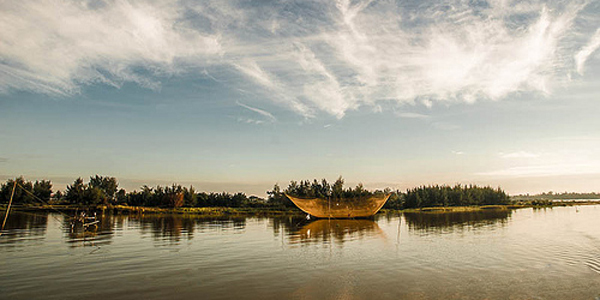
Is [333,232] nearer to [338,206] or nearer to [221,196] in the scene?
[338,206]

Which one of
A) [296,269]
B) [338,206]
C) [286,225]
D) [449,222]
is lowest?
[449,222]

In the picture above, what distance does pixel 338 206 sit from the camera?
4828 cm

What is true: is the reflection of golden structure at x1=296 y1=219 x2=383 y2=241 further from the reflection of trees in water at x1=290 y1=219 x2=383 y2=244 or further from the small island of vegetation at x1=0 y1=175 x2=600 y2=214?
the small island of vegetation at x1=0 y1=175 x2=600 y2=214

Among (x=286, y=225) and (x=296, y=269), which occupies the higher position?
(x=296, y=269)

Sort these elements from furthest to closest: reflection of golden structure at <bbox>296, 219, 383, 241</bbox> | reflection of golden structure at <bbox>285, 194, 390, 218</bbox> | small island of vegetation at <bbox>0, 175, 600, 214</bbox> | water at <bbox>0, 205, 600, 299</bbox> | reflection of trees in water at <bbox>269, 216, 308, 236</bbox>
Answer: small island of vegetation at <bbox>0, 175, 600, 214</bbox>, reflection of golden structure at <bbox>285, 194, 390, 218</bbox>, reflection of trees in water at <bbox>269, 216, 308, 236</bbox>, reflection of golden structure at <bbox>296, 219, 383, 241</bbox>, water at <bbox>0, 205, 600, 299</bbox>

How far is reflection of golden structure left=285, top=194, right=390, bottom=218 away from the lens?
4762cm

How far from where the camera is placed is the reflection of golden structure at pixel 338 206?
4762 centimetres

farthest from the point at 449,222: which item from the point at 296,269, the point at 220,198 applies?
the point at 220,198

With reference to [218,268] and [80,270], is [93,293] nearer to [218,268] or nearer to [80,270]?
[80,270]

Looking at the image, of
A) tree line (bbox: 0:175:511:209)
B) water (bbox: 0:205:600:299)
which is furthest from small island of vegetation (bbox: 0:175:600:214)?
water (bbox: 0:205:600:299)

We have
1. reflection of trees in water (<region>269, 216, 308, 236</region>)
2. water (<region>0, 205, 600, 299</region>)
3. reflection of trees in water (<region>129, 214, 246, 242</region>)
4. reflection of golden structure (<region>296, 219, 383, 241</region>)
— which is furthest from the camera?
reflection of trees in water (<region>269, 216, 308, 236</region>)

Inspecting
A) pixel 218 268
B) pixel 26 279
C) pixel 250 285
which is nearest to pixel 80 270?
pixel 26 279

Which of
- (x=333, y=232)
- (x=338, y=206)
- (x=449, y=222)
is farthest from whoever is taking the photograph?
(x=338, y=206)

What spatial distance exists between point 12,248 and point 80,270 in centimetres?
870
